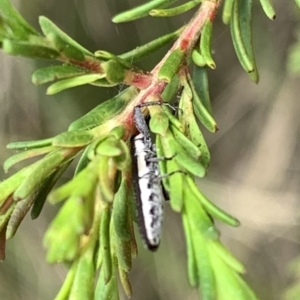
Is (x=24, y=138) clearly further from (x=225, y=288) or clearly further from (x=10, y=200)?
(x=225, y=288)

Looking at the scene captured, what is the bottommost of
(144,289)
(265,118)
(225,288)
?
(144,289)

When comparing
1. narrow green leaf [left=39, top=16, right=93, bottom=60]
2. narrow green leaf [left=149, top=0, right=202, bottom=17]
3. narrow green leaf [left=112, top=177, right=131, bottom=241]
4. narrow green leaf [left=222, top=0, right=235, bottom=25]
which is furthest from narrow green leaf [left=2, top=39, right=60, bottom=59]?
narrow green leaf [left=222, top=0, right=235, bottom=25]

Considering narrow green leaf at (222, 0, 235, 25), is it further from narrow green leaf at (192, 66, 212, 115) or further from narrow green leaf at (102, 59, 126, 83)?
narrow green leaf at (102, 59, 126, 83)

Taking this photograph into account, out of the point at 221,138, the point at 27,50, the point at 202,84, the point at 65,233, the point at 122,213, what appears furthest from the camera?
the point at 221,138

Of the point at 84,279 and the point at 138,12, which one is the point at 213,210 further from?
the point at 138,12

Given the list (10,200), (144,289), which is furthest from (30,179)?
(144,289)

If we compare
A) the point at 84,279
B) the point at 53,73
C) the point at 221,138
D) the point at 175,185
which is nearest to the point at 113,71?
the point at 53,73
